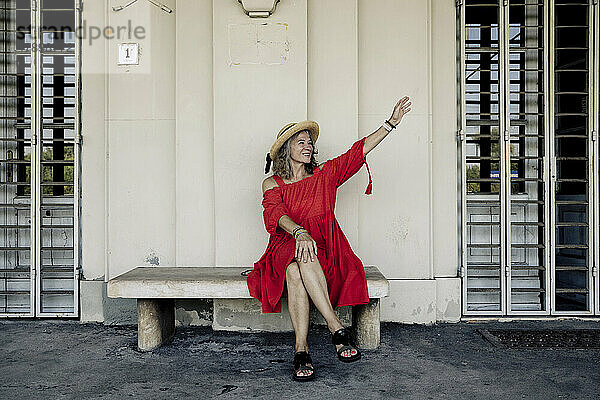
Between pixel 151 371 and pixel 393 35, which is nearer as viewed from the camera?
pixel 151 371

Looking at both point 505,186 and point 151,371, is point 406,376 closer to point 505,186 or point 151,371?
point 151,371

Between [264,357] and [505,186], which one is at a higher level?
[505,186]

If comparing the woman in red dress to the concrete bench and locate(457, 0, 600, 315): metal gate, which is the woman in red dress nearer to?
the concrete bench

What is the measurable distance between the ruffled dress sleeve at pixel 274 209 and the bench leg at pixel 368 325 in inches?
31.2

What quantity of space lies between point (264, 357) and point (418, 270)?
1.64 metres

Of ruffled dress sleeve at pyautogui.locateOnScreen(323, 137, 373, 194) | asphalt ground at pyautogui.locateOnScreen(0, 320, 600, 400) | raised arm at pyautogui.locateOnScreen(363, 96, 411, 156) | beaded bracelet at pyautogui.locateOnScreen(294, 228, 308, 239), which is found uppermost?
raised arm at pyautogui.locateOnScreen(363, 96, 411, 156)

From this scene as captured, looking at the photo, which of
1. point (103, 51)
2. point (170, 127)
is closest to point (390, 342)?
point (170, 127)

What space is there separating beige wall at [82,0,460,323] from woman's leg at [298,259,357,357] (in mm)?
1141

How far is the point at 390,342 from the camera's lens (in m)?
4.51

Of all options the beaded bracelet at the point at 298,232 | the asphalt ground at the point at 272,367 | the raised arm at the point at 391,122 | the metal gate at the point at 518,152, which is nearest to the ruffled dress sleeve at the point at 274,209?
the beaded bracelet at the point at 298,232

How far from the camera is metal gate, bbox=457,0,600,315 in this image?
5.23m

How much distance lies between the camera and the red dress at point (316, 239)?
4.12m

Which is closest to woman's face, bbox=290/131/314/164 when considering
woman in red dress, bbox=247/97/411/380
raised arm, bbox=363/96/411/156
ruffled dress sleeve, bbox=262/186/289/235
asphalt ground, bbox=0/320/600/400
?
woman in red dress, bbox=247/97/411/380

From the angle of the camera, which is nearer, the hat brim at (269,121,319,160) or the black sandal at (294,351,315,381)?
the black sandal at (294,351,315,381)
